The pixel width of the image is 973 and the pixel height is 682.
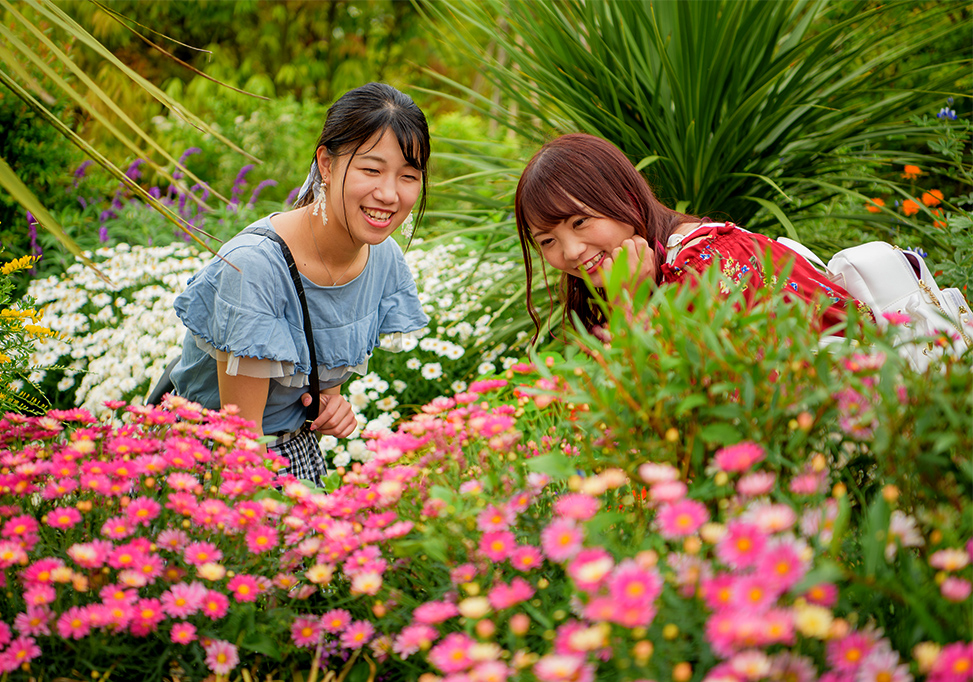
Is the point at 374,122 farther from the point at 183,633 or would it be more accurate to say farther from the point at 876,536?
the point at 876,536

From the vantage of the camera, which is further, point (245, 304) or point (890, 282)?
point (245, 304)

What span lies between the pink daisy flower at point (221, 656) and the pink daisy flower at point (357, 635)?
0.44ft

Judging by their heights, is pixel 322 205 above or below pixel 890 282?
above

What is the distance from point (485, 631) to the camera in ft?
2.35

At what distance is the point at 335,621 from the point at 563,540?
0.37 metres

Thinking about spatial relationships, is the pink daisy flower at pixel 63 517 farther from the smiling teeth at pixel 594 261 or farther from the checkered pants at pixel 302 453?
the smiling teeth at pixel 594 261

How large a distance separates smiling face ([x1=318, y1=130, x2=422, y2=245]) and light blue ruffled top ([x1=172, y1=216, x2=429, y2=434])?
195 mm

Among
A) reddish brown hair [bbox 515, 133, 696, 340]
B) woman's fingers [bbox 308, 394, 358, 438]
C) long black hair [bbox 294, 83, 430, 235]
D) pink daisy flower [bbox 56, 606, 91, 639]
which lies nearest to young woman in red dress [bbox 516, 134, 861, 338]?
reddish brown hair [bbox 515, 133, 696, 340]

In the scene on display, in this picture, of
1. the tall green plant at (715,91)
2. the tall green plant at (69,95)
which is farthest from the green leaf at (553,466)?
the tall green plant at (715,91)

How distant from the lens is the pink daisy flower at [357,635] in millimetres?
930

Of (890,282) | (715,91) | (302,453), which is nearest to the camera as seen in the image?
(890,282)

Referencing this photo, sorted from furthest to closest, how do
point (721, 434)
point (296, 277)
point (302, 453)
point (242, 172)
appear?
point (242, 172), point (302, 453), point (296, 277), point (721, 434)

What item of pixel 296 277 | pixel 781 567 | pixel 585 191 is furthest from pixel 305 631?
pixel 585 191

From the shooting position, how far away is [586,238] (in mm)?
1774
